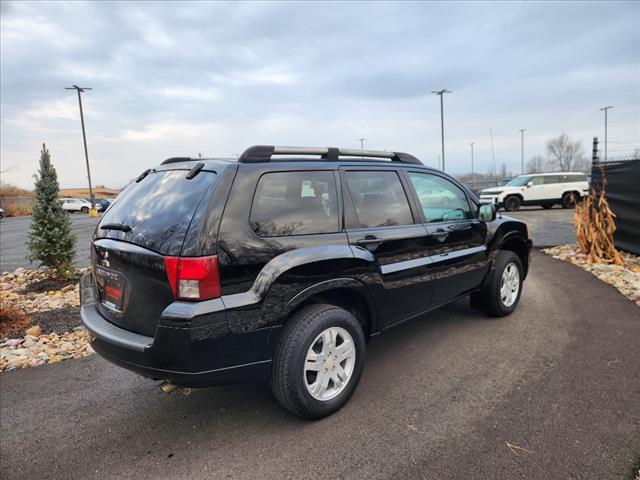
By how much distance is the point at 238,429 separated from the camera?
278cm

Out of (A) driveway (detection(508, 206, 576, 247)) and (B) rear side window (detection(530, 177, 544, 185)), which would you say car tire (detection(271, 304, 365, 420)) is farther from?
(B) rear side window (detection(530, 177, 544, 185))

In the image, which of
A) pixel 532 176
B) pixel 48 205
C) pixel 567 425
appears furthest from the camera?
pixel 532 176

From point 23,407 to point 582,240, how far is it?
8.49 meters

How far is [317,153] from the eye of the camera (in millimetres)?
3162

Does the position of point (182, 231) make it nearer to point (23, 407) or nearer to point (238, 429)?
point (238, 429)

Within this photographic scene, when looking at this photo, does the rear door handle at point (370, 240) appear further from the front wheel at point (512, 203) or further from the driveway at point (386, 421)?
the front wheel at point (512, 203)

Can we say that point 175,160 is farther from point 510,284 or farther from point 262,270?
point 510,284

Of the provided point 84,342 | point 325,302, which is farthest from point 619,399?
point 84,342

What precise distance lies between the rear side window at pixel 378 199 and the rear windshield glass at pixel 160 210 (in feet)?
3.76

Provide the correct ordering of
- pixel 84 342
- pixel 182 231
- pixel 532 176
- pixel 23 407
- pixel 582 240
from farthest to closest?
pixel 532 176, pixel 582 240, pixel 84 342, pixel 23 407, pixel 182 231

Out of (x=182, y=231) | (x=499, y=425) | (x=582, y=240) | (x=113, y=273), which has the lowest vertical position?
(x=499, y=425)

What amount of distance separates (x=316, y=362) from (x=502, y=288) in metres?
2.80

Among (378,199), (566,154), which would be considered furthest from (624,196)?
(566,154)

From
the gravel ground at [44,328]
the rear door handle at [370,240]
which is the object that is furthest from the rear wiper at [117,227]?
the gravel ground at [44,328]
